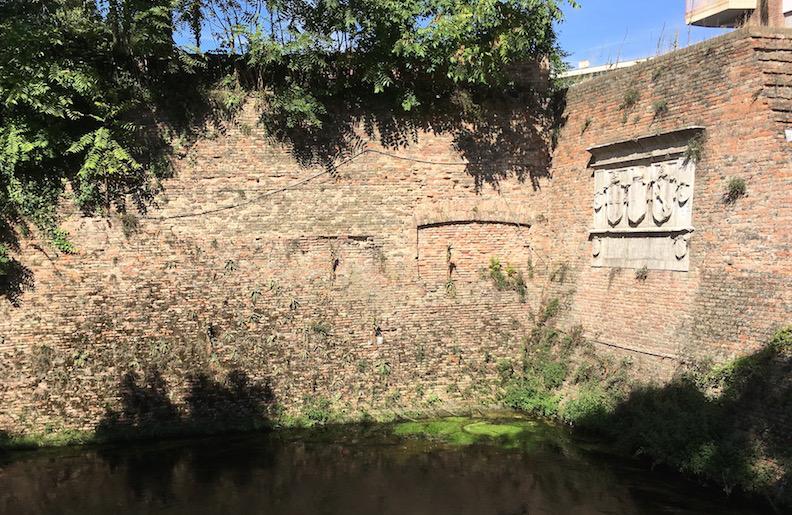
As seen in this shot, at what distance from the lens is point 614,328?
1030 centimetres

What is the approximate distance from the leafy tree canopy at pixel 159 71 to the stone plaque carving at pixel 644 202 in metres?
2.60

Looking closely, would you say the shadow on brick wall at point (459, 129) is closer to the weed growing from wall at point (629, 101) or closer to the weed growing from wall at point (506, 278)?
the weed growing from wall at point (506, 278)

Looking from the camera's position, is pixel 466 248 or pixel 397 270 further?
pixel 466 248

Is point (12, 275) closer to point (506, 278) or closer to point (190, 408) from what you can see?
point (190, 408)

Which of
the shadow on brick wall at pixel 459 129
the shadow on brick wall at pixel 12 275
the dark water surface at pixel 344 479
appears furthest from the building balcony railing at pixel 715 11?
the shadow on brick wall at pixel 12 275

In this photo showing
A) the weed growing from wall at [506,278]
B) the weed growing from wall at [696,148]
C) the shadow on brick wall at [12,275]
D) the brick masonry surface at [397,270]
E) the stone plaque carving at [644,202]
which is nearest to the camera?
the brick masonry surface at [397,270]

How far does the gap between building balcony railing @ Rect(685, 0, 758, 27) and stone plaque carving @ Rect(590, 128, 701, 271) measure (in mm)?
10931

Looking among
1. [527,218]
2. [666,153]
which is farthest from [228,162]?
[666,153]

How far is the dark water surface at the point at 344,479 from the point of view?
293 inches

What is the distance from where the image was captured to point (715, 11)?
19203 millimetres

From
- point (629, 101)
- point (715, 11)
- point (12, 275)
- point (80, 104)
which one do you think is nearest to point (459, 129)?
point (629, 101)

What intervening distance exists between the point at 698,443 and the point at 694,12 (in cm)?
1632

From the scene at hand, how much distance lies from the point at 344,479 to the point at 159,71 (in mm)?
7102

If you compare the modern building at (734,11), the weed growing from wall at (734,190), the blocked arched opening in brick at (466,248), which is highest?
the modern building at (734,11)
